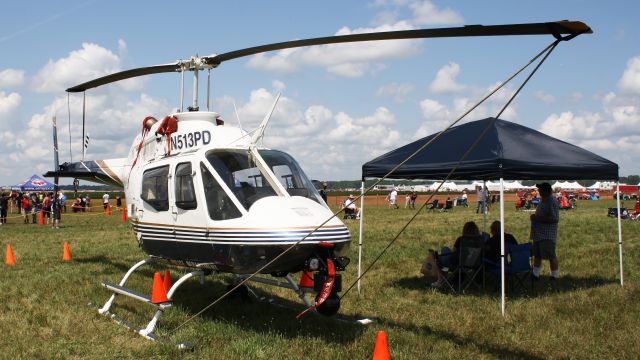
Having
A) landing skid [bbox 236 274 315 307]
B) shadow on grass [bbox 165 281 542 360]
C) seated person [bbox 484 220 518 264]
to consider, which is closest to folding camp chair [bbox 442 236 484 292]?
seated person [bbox 484 220 518 264]

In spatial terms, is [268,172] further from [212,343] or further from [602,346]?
[602,346]

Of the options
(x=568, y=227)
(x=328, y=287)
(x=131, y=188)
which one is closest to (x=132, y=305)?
(x=131, y=188)

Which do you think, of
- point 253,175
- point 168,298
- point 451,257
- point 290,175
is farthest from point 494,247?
point 168,298

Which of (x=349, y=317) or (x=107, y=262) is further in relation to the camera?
(x=107, y=262)

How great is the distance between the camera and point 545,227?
10.3 metres

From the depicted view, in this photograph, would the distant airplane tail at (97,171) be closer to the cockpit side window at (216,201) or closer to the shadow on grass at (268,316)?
the shadow on grass at (268,316)

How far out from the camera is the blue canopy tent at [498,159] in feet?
27.7

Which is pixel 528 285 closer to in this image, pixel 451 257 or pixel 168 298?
pixel 451 257

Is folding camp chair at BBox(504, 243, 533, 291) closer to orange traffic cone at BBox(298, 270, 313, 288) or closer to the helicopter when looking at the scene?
the helicopter

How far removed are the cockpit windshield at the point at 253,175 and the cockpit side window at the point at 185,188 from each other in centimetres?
41

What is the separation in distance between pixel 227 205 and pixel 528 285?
594 cm

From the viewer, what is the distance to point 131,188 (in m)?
9.09

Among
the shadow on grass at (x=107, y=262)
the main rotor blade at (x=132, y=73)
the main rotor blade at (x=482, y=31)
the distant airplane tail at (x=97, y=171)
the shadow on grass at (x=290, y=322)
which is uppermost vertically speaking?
the main rotor blade at (x=132, y=73)

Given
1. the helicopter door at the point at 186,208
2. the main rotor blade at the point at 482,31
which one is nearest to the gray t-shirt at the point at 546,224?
the helicopter door at the point at 186,208
